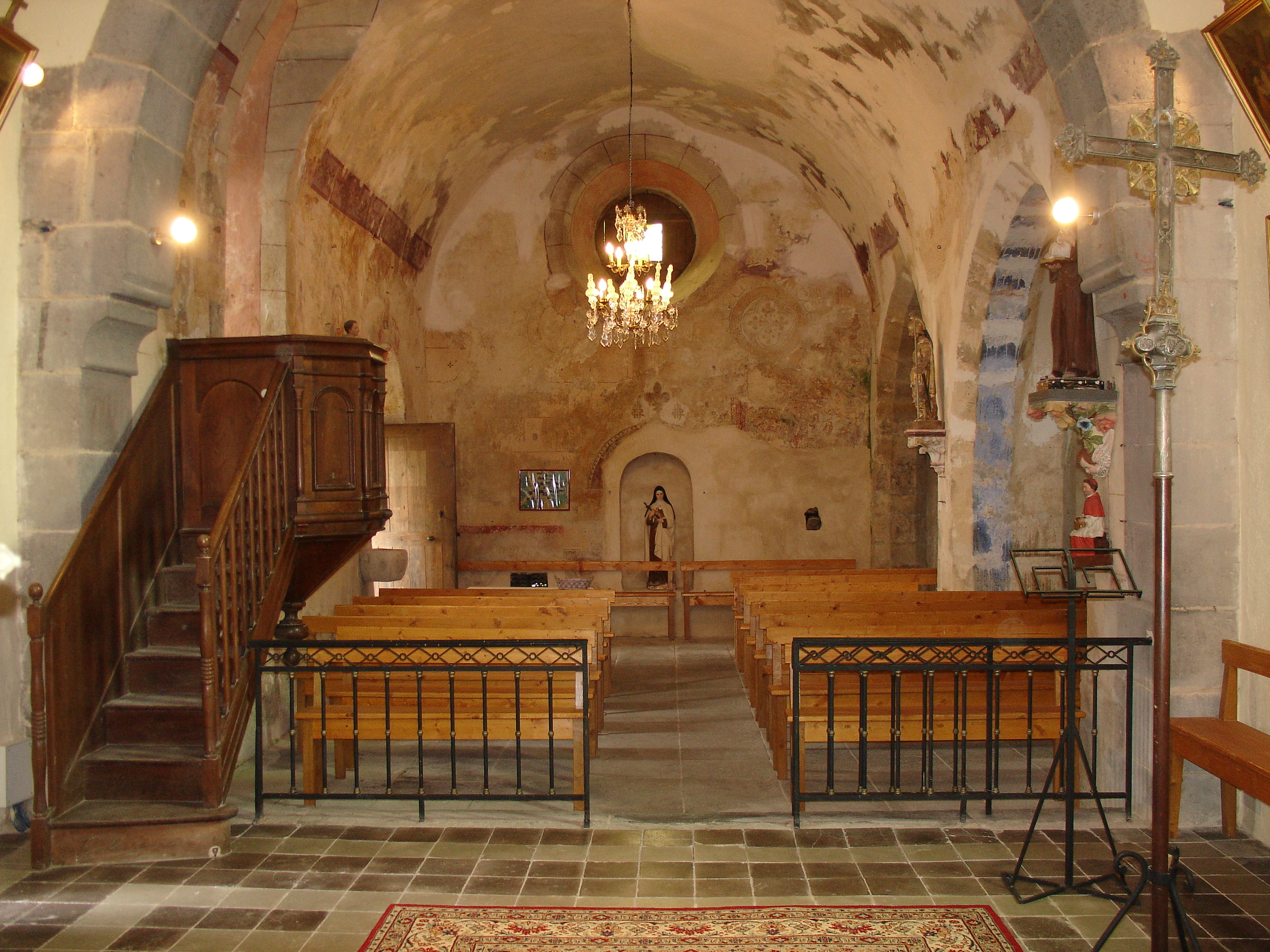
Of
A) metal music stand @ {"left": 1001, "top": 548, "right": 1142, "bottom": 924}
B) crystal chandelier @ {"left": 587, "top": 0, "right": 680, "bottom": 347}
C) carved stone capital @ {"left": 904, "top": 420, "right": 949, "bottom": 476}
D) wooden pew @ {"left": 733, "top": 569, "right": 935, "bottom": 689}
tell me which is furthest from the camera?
crystal chandelier @ {"left": 587, "top": 0, "right": 680, "bottom": 347}

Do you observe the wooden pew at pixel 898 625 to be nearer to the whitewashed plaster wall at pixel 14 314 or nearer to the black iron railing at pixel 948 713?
the black iron railing at pixel 948 713

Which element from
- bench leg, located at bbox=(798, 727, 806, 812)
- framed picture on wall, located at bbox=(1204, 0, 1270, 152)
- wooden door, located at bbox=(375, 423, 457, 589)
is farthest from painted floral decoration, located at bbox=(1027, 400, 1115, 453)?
wooden door, located at bbox=(375, 423, 457, 589)

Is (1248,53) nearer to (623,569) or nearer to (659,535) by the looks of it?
(659,535)

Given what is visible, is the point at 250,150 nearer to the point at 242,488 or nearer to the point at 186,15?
the point at 186,15

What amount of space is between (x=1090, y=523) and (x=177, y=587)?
16.9 feet

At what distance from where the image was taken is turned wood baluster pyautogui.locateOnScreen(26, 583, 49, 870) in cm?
432

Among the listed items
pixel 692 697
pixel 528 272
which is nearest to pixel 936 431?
pixel 692 697

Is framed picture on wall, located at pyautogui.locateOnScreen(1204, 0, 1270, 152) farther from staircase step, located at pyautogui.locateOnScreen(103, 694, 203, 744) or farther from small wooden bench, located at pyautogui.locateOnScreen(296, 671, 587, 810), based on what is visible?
staircase step, located at pyautogui.locateOnScreen(103, 694, 203, 744)

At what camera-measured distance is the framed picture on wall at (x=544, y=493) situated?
1246 cm

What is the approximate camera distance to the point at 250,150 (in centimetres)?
716

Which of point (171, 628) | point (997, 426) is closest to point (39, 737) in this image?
point (171, 628)

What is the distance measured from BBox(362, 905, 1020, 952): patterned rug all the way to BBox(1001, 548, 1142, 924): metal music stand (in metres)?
0.36

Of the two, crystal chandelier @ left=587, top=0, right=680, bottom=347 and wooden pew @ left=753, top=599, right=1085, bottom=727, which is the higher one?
crystal chandelier @ left=587, top=0, right=680, bottom=347

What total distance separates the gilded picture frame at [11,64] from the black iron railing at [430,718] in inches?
110
